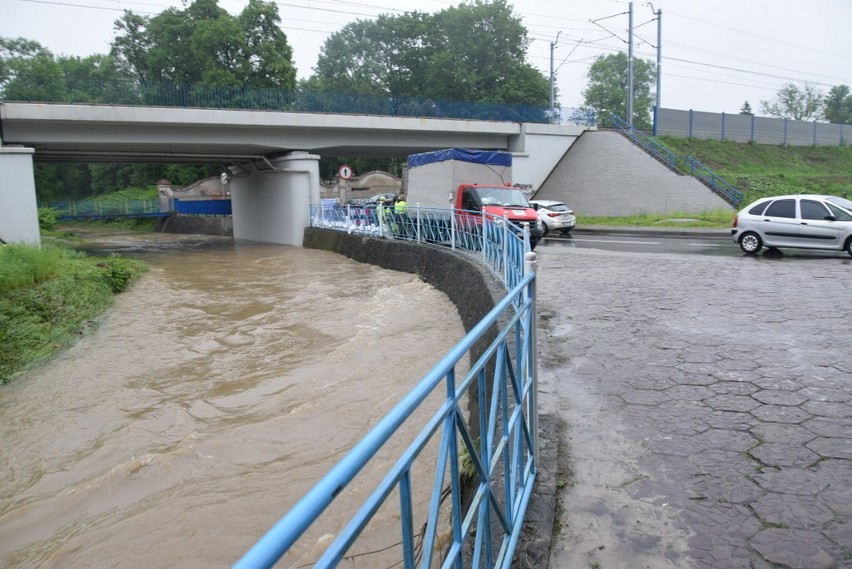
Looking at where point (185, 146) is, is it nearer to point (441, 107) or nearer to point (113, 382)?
point (441, 107)

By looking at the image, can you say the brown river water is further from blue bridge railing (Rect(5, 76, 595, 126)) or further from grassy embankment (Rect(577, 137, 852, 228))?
grassy embankment (Rect(577, 137, 852, 228))

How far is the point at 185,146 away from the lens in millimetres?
26703

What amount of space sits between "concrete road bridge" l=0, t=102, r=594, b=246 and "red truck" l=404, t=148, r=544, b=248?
9.32m

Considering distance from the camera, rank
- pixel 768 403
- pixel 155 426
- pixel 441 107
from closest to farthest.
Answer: pixel 768 403 → pixel 155 426 → pixel 441 107

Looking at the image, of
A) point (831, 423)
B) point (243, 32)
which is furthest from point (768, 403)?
point (243, 32)

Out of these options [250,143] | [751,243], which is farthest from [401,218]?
[250,143]

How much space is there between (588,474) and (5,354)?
9011 millimetres

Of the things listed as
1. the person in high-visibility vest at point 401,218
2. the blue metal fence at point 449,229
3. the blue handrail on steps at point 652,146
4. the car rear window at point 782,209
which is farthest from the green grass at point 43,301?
the blue handrail on steps at point 652,146

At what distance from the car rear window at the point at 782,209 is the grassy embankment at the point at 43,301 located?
14345 mm

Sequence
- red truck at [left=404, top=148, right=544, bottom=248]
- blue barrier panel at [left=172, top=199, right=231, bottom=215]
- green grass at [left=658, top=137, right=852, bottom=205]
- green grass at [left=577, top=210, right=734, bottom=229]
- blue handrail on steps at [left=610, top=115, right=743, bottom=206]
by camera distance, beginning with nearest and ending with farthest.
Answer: red truck at [left=404, top=148, right=544, bottom=248]
green grass at [left=577, top=210, right=734, bottom=229]
blue handrail on steps at [left=610, top=115, right=743, bottom=206]
green grass at [left=658, top=137, right=852, bottom=205]
blue barrier panel at [left=172, top=199, right=231, bottom=215]

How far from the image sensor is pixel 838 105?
77.7m

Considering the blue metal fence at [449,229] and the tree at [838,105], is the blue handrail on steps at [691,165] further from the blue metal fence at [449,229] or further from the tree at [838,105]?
the tree at [838,105]

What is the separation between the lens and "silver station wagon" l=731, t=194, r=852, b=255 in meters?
13.6

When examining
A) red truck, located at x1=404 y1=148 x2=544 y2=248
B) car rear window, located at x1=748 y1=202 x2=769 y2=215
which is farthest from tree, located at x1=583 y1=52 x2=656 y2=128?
car rear window, located at x1=748 y1=202 x2=769 y2=215
